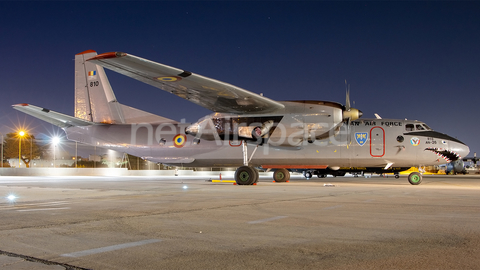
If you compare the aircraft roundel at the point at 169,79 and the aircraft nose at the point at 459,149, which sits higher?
the aircraft roundel at the point at 169,79

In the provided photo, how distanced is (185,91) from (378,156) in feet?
34.6

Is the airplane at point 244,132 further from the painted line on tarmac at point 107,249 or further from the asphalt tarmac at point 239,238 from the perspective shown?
the painted line on tarmac at point 107,249

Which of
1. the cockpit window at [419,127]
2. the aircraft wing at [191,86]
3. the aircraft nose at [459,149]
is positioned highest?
the aircraft wing at [191,86]

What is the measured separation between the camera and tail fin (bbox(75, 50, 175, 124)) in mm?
20266

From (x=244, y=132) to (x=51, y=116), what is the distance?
9.82 m

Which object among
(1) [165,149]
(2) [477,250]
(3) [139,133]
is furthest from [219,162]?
(2) [477,250]

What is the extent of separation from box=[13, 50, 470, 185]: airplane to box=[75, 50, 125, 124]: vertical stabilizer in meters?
0.06

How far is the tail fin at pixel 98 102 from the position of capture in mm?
20266

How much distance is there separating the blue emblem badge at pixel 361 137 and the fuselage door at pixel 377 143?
29cm

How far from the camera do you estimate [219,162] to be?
2030 centimetres

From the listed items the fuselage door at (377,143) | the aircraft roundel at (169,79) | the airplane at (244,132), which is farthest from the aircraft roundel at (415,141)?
the aircraft roundel at (169,79)

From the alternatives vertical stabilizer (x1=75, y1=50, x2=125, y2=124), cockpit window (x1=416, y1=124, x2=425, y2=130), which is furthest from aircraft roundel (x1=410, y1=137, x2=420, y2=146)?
vertical stabilizer (x1=75, y1=50, x2=125, y2=124)

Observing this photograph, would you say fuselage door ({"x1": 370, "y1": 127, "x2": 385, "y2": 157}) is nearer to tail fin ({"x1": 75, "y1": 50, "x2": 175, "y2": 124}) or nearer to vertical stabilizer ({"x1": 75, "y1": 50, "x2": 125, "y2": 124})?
tail fin ({"x1": 75, "y1": 50, "x2": 175, "y2": 124})

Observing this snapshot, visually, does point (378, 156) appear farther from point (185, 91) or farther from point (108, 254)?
point (108, 254)
